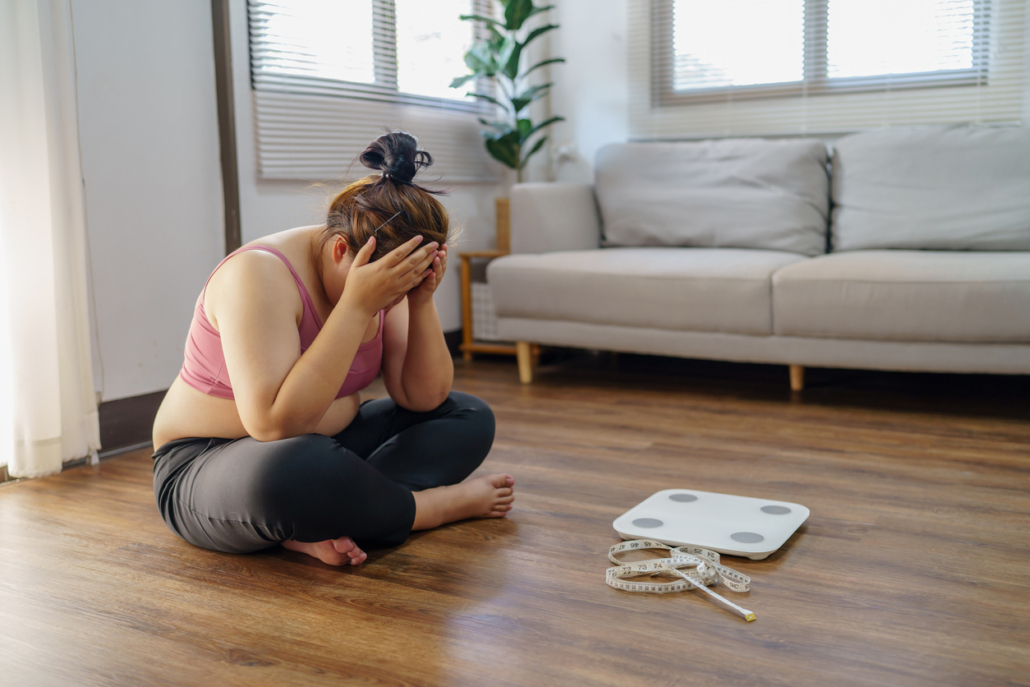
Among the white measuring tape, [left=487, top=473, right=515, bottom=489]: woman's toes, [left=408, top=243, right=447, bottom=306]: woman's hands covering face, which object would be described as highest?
[left=408, top=243, right=447, bottom=306]: woman's hands covering face

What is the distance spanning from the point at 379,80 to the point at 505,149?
631 mm

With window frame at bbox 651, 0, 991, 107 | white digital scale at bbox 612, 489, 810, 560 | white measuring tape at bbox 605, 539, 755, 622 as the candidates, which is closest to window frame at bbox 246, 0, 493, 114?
window frame at bbox 651, 0, 991, 107

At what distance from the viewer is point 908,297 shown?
239cm

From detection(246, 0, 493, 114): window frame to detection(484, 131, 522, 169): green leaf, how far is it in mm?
205

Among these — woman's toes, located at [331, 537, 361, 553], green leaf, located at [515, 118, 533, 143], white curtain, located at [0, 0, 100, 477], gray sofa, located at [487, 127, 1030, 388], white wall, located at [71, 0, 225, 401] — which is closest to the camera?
woman's toes, located at [331, 537, 361, 553]

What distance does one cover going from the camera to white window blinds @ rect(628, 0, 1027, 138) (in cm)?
312

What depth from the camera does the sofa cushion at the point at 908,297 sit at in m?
2.29

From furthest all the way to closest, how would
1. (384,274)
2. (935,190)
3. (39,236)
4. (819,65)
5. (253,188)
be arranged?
(819,65) < (935,190) < (253,188) < (39,236) < (384,274)

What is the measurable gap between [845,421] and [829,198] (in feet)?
3.48

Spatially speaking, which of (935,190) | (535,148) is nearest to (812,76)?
(935,190)

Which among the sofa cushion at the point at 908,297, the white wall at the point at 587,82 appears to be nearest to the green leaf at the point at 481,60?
the white wall at the point at 587,82

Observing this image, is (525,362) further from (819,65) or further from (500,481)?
(819,65)

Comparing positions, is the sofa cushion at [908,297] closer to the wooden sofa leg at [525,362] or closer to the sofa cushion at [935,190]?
the sofa cushion at [935,190]

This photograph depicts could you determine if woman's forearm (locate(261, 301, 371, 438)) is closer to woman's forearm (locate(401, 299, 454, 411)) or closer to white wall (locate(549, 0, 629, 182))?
woman's forearm (locate(401, 299, 454, 411))
